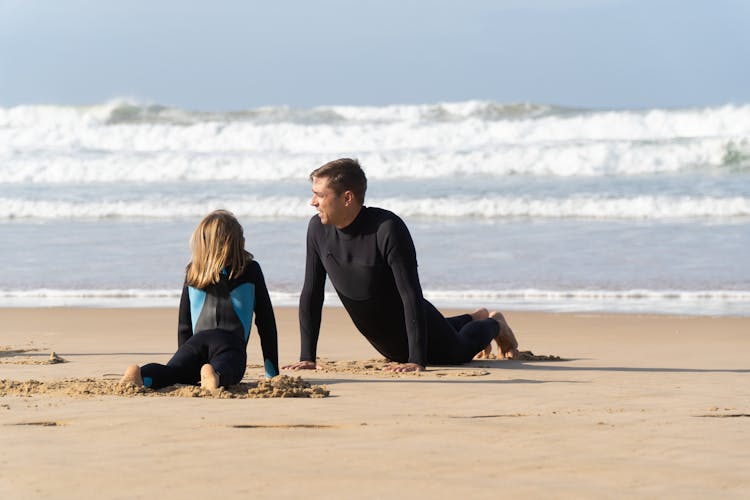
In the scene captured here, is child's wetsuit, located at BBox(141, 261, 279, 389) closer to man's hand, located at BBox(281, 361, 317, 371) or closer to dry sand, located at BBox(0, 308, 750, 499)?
dry sand, located at BBox(0, 308, 750, 499)

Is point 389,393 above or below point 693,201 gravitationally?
below

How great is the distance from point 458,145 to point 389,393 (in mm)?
25050

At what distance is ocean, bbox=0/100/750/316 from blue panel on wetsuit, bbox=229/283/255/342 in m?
4.60

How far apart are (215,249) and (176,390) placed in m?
0.72

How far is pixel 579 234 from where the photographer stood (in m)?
15.7

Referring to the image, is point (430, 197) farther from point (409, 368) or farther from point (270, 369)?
point (270, 369)

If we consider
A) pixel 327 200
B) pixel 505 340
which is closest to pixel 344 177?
pixel 327 200

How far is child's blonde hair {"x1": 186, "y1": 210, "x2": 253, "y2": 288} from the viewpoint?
581 cm

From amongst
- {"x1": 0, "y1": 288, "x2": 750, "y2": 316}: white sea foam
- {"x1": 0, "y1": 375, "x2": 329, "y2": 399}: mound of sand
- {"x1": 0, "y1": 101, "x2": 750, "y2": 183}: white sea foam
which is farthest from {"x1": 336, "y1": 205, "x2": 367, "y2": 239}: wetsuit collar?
{"x1": 0, "y1": 101, "x2": 750, "y2": 183}: white sea foam

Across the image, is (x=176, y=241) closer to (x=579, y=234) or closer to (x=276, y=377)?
(x=579, y=234)

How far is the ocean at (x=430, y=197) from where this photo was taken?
11.6 m

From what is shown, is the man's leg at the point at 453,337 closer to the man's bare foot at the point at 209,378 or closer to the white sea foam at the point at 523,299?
the man's bare foot at the point at 209,378

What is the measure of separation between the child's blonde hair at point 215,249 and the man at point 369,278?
2.37 ft

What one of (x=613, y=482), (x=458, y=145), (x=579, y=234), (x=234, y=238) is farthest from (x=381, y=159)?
(x=613, y=482)
